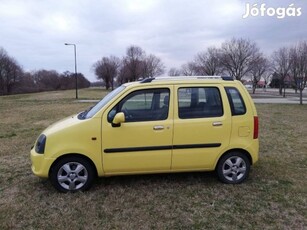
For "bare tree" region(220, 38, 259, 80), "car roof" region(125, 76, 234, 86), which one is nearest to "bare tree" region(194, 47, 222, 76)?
"bare tree" region(220, 38, 259, 80)

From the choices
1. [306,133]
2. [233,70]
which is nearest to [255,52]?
[233,70]

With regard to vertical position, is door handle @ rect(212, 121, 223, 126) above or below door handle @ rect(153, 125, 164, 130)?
above

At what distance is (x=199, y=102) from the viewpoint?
4227 millimetres

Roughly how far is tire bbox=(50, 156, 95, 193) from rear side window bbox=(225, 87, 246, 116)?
244 centimetres

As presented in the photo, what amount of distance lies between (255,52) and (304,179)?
4215 cm

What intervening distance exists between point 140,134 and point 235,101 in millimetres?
1639

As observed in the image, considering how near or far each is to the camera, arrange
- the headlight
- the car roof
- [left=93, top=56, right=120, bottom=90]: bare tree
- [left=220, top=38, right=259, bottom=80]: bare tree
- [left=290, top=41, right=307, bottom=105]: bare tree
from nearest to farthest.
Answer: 1. the headlight
2. the car roof
3. [left=290, top=41, right=307, bottom=105]: bare tree
4. [left=220, top=38, right=259, bottom=80]: bare tree
5. [left=93, top=56, right=120, bottom=90]: bare tree

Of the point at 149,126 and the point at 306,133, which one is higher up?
the point at 149,126

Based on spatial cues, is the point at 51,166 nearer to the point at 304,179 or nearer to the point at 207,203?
the point at 207,203

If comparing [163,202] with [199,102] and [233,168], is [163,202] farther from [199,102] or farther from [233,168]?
[199,102]

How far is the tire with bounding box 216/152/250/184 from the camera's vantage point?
14.3 feet

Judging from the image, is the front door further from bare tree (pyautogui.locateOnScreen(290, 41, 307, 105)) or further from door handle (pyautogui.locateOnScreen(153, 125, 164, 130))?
bare tree (pyautogui.locateOnScreen(290, 41, 307, 105))

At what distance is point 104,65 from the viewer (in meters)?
69.0

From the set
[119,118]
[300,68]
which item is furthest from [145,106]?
[300,68]
